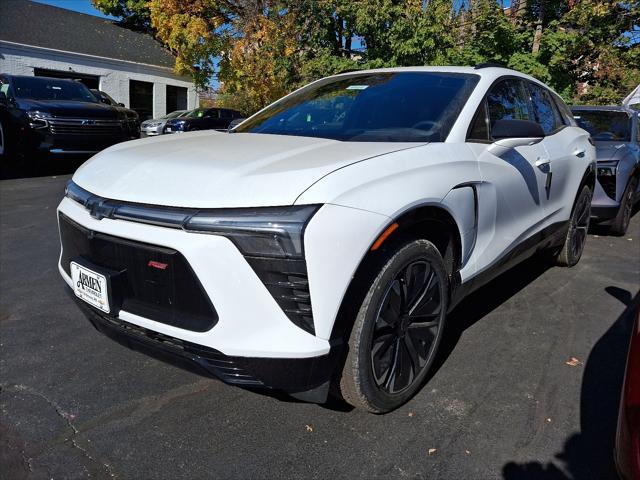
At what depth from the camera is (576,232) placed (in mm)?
4832

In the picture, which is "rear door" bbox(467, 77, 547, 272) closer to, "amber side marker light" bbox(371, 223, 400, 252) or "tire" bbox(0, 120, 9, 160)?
"amber side marker light" bbox(371, 223, 400, 252)

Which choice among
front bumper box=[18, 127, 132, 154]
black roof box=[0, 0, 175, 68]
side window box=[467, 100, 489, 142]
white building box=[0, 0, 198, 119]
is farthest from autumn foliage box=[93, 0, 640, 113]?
black roof box=[0, 0, 175, 68]

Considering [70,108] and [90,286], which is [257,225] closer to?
[90,286]

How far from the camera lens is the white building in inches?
821

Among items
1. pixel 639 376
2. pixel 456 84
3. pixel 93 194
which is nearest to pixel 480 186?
pixel 456 84

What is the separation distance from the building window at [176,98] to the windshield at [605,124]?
22988 mm

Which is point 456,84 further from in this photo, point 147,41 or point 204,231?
point 147,41

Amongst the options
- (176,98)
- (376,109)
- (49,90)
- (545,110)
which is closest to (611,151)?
(545,110)

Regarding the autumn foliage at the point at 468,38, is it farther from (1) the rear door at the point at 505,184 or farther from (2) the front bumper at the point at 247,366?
(2) the front bumper at the point at 247,366

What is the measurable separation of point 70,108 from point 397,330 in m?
8.93

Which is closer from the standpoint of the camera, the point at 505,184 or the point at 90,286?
the point at 90,286

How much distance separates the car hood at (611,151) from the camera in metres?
5.87

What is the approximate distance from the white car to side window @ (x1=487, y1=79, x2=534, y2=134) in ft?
0.13

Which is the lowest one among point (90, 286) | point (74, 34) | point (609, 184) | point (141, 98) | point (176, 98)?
point (90, 286)
